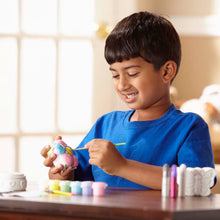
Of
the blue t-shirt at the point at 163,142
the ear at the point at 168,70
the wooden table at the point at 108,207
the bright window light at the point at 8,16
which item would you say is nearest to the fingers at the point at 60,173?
the blue t-shirt at the point at 163,142

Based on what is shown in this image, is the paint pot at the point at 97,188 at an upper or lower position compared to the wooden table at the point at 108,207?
upper

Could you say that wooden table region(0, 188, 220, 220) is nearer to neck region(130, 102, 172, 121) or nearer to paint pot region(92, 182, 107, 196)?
paint pot region(92, 182, 107, 196)

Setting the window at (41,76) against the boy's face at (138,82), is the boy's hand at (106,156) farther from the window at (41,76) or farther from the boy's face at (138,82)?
the window at (41,76)

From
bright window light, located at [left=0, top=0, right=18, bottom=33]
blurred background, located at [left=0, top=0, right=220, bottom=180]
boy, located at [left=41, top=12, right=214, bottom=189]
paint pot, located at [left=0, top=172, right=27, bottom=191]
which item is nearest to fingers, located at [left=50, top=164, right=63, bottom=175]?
boy, located at [left=41, top=12, right=214, bottom=189]

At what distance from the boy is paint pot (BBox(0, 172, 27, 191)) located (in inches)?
5.7

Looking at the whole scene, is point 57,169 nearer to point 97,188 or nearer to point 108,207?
point 97,188

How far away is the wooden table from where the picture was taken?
1.04 metres

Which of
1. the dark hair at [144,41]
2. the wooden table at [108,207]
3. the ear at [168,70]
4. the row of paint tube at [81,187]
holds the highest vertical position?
the dark hair at [144,41]

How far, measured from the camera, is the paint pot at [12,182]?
1.37 m

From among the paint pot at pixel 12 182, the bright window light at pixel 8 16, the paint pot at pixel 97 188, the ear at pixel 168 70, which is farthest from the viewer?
the bright window light at pixel 8 16

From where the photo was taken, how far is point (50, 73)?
3.19 meters

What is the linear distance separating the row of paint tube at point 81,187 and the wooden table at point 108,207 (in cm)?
3

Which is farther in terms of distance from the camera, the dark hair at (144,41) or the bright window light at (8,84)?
the bright window light at (8,84)

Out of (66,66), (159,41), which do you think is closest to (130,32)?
(159,41)
